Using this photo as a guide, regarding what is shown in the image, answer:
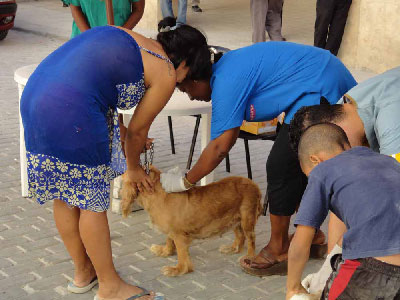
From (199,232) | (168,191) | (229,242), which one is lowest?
(229,242)

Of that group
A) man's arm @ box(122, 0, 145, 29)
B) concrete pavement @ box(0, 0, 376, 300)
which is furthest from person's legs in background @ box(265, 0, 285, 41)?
man's arm @ box(122, 0, 145, 29)

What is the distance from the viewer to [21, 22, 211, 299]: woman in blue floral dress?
3295mm

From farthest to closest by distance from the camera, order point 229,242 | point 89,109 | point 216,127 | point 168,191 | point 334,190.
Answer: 1. point 229,242
2. point 168,191
3. point 216,127
4. point 89,109
5. point 334,190

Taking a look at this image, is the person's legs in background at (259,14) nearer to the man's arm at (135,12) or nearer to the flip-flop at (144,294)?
the man's arm at (135,12)

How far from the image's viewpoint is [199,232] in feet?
13.6

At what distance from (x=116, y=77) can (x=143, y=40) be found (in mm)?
252

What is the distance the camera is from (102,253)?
11.9ft

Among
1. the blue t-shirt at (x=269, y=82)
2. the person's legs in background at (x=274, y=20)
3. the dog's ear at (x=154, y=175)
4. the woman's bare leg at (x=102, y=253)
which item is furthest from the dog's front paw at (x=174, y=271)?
the person's legs in background at (x=274, y=20)

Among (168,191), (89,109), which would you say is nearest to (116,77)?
(89,109)

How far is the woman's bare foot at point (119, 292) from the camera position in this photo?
3693 millimetres

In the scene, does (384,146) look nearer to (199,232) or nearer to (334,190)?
(334,190)

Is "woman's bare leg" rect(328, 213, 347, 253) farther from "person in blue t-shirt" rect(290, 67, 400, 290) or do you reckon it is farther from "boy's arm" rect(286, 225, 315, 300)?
"boy's arm" rect(286, 225, 315, 300)

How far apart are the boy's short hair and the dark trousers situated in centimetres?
689

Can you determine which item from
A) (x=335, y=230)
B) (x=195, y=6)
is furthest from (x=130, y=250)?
(x=195, y=6)
